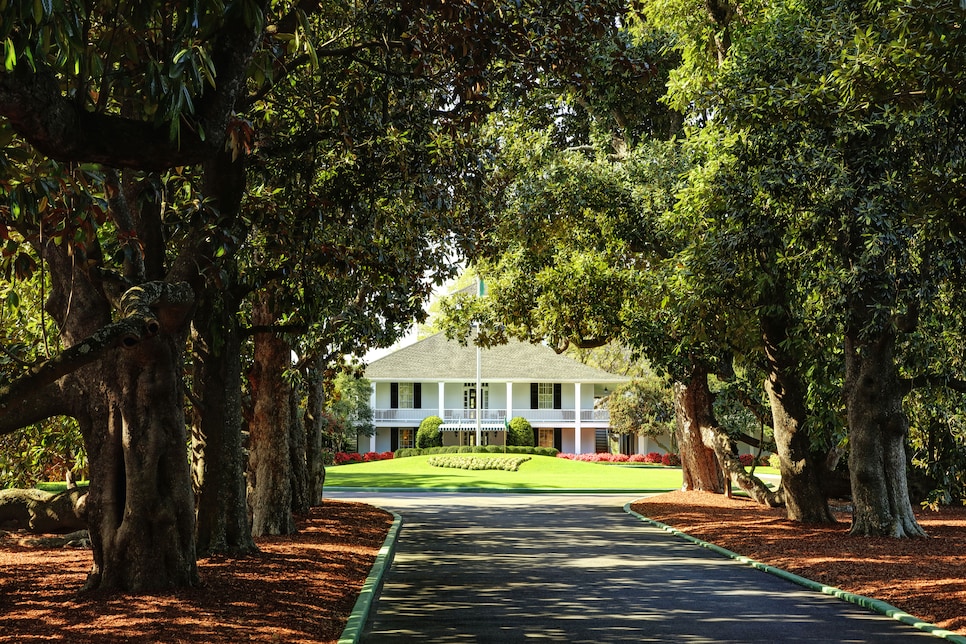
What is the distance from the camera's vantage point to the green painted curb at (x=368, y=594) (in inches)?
356

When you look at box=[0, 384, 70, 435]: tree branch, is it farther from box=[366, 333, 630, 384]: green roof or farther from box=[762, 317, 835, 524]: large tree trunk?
box=[366, 333, 630, 384]: green roof

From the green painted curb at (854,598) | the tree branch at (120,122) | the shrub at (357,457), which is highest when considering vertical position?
the tree branch at (120,122)

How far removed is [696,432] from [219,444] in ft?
61.0

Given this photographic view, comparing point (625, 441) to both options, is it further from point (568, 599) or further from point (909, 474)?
point (568, 599)

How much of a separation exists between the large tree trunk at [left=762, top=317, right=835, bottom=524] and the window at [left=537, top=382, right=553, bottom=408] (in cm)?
4419

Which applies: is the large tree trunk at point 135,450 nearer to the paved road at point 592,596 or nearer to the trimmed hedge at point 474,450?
the paved road at point 592,596

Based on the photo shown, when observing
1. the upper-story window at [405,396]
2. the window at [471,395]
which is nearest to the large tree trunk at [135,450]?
the upper-story window at [405,396]

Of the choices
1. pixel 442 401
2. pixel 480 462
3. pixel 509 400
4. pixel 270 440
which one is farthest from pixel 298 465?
pixel 509 400

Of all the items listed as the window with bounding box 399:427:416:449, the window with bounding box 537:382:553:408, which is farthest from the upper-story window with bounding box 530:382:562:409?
the window with bounding box 399:427:416:449

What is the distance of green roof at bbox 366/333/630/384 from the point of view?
63.2 metres

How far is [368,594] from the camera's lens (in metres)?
11.2

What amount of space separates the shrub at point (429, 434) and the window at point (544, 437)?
8.67 metres

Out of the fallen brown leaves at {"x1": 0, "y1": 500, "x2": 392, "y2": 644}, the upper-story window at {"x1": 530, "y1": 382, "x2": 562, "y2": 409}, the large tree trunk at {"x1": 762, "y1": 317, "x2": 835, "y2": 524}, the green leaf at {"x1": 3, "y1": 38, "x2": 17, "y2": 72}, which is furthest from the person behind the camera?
the upper-story window at {"x1": 530, "y1": 382, "x2": 562, "y2": 409}

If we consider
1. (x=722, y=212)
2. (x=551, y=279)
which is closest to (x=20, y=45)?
(x=722, y=212)
